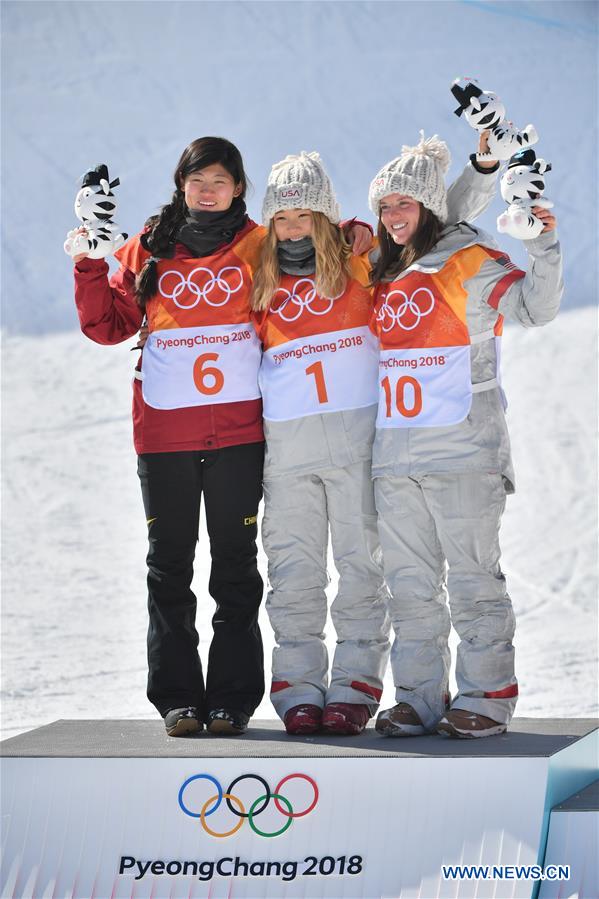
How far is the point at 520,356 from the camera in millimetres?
9211

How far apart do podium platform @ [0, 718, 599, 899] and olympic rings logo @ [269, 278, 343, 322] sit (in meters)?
1.05

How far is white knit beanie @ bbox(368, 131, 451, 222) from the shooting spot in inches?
115

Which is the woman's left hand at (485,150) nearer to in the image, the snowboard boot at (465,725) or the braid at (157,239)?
the braid at (157,239)

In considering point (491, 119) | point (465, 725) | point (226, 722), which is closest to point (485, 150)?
point (491, 119)

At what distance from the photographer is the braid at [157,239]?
120 inches

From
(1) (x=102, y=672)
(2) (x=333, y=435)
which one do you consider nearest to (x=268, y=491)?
(2) (x=333, y=435)

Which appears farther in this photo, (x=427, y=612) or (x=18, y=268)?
(x=18, y=268)

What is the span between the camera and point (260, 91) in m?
13.8

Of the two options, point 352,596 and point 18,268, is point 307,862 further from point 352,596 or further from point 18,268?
point 18,268

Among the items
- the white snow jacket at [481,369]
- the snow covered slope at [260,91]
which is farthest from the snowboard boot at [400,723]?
the snow covered slope at [260,91]

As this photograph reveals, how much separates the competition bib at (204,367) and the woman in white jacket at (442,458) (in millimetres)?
331

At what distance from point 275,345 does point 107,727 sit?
1.08 meters

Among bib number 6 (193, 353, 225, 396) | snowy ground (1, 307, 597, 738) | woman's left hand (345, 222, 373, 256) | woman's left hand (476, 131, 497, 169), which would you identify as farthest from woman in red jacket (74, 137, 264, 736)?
snowy ground (1, 307, 597, 738)

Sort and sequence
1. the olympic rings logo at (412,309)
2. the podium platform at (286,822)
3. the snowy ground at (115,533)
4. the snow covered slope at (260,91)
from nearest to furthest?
the podium platform at (286,822) → the olympic rings logo at (412,309) → the snowy ground at (115,533) → the snow covered slope at (260,91)
